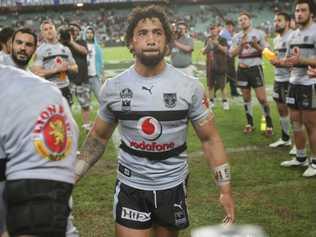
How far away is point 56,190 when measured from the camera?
1.72 m

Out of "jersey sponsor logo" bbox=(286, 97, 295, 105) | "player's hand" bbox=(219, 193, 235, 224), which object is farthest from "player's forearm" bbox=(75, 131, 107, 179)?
"jersey sponsor logo" bbox=(286, 97, 295, 105)

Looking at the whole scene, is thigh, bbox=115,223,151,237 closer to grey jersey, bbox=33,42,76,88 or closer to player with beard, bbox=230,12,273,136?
grey jersey, bbox=33,42,76,88

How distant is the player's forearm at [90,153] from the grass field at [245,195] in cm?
Answer: 217

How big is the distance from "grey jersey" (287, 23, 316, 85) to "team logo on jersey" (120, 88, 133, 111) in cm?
447

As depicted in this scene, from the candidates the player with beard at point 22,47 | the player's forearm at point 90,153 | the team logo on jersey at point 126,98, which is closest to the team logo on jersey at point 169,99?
the team logo on jersey at point 126,98

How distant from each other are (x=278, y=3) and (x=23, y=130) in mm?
56990

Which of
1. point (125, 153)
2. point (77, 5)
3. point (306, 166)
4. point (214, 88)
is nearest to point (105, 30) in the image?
point (77, 5)

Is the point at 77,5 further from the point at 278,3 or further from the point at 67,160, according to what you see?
the point at 67,160

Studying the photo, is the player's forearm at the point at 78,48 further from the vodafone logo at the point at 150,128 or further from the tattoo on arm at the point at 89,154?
the vodafone logo at the point at 150,128

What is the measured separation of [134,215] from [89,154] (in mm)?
526

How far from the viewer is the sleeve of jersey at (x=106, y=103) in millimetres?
3693

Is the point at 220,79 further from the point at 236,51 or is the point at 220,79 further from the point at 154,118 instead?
the point at 154,118

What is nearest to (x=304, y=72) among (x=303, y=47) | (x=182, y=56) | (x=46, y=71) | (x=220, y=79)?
(x=303, y=47)

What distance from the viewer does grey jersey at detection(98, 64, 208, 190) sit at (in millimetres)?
3588
